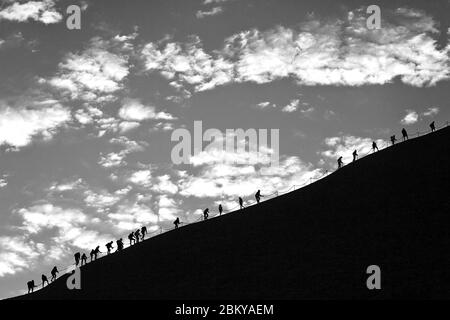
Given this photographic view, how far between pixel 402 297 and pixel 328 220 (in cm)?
1061

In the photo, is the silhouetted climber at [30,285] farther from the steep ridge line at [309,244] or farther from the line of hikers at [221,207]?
the line of hikers at [221,207]

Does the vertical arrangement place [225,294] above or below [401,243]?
below

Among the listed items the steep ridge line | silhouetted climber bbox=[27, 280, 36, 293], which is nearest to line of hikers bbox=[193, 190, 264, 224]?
the steep ridge line

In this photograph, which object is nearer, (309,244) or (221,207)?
(309,244)

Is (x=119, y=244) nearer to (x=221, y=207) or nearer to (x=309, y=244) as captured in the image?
(x=221, y=207)

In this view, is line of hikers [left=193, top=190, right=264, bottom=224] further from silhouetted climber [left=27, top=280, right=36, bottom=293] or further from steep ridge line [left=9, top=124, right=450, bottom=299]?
silhouetted climber [left=27, top=280, right=36, bottom=293]

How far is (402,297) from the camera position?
1387 inches

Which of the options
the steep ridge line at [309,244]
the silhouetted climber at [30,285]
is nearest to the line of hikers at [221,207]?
the steep ridge line at [309,244]

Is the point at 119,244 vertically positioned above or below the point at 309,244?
above

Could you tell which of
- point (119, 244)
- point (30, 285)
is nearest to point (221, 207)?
point (119, 244)

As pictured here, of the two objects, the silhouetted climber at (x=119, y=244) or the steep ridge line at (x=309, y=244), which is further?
the silhouetted climber at (x=119, y=244)
